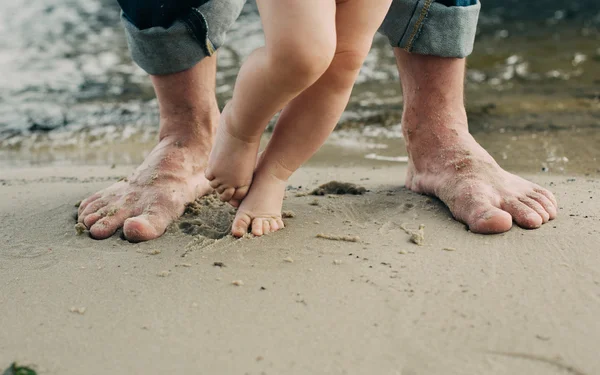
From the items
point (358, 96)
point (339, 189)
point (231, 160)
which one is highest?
point (231, 160)

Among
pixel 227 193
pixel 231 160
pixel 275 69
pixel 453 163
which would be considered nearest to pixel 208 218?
pixel 227 193

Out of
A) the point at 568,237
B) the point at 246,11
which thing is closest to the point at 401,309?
the point at 568,237

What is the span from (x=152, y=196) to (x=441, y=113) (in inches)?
39.7

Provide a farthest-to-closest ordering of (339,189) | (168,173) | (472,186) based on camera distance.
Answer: (339,189) < (168,173) < (472,186)

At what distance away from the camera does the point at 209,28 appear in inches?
88.7

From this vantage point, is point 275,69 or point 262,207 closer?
point 275,69

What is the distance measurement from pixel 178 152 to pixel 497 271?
1193mm

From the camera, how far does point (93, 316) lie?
54.4 inches

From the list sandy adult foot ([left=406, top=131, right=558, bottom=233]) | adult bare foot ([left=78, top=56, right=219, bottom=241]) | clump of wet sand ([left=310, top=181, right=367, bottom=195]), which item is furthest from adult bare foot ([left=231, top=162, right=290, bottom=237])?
sandy adult foot ([left=406, top=131, right=558, bottom=233])

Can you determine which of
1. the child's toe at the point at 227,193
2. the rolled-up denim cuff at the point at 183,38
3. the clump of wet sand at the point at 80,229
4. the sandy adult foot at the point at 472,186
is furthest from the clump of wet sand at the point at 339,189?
the clump of wet sand at the point at 80,229

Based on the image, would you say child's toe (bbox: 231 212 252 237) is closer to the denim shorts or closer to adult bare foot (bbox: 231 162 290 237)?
adult bare foot (bbox: 231 162 290 237)

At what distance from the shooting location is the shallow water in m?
3.42

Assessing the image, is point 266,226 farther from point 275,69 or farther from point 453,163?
point 453,163

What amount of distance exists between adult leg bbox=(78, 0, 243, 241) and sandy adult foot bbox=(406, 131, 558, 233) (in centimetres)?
74
